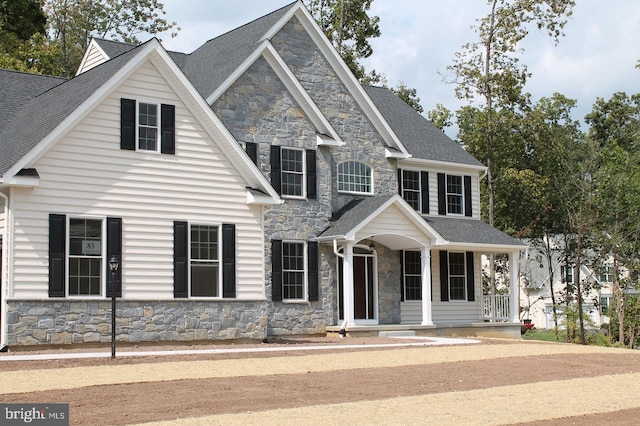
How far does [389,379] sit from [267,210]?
11.5m

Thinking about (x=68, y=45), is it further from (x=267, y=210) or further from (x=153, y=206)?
(x=153, y=206)

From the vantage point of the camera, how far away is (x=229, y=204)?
22359mm

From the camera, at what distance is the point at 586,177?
3975 cm

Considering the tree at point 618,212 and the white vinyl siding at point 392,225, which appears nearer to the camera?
the white vinyl siding at point 392,225

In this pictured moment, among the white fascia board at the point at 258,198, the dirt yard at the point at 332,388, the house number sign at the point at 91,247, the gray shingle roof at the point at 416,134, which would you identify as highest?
the gray shingle roof at the point at 416,134

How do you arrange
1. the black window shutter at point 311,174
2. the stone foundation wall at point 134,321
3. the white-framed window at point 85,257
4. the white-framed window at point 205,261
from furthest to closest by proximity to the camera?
the black window shutter at point 311,174, the white-framed window at point 205,261, the white-framed window at point 85,257, the stone foundation wall at point 134,321

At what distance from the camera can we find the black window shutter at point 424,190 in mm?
30844

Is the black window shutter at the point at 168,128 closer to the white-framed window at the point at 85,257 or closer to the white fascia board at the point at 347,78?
the white-framed window at the point at 85,257

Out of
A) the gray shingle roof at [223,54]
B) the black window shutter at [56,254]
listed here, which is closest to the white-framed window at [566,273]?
the gray shingle roof at [223,54]

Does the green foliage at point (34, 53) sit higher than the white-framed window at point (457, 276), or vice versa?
the green foliage at point (34, 53)

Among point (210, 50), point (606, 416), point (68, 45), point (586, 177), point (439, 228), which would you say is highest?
point (68, 45)

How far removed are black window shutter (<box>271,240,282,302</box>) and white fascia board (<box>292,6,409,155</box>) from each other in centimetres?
565

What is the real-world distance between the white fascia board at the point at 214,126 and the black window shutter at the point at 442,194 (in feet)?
33.6

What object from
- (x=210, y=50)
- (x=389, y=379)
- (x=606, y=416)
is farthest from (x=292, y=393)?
(x=210, y=50)
